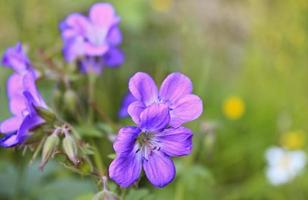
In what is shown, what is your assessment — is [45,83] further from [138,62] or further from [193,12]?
[193,12]

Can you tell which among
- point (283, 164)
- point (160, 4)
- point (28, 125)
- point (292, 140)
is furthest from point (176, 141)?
point (160, 4)

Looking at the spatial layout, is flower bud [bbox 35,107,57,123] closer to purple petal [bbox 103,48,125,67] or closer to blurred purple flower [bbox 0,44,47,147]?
blurred purple flower [bbox 0,44,47,147]

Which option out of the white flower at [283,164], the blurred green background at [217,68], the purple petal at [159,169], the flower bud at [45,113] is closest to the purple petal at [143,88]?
the purple petal at [159,169]

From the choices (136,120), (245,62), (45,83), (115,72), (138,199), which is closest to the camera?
(136,120)

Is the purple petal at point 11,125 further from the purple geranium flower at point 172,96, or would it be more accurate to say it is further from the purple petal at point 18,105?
the purple geranium flower at point 172,96

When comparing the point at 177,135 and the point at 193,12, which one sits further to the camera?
the point at 193,12

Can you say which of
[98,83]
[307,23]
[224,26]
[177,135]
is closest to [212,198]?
[98,83]

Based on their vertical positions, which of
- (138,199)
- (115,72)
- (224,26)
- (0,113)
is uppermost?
(138,199)
